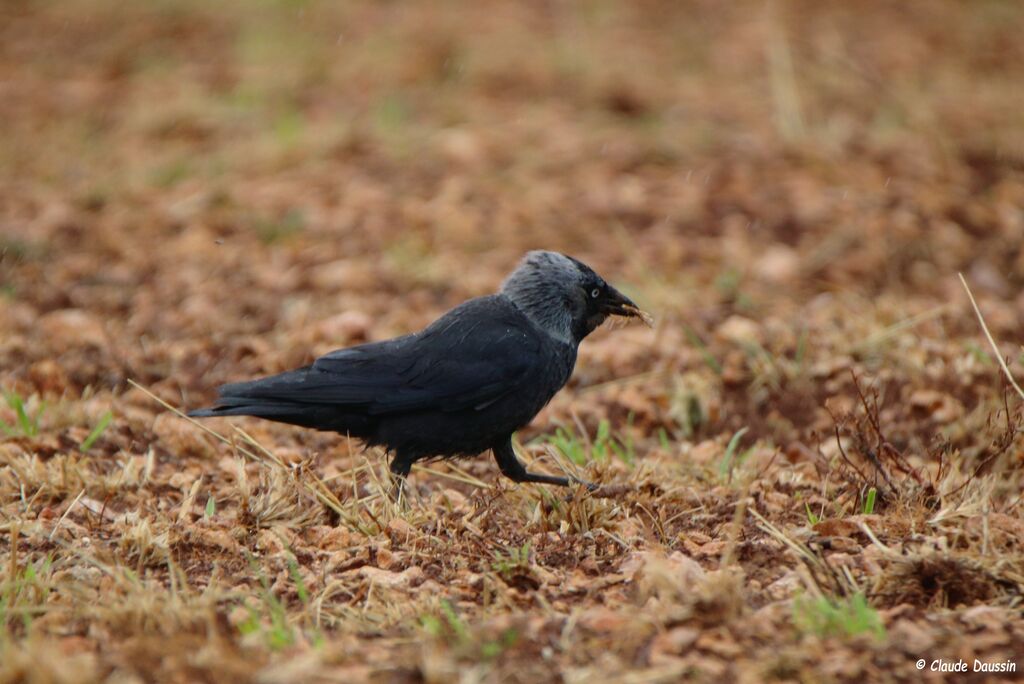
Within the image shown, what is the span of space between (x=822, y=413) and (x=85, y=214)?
4.93 metres

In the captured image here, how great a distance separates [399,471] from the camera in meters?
4.34

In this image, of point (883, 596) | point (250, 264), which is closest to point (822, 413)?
point (883, 596)

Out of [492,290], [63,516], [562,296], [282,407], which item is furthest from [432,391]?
[492,290]

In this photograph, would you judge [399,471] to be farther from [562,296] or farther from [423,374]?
[562,296]

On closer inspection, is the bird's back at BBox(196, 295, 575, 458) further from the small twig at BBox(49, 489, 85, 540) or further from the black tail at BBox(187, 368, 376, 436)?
the small twig at BBox(49, 489, 85, 540)

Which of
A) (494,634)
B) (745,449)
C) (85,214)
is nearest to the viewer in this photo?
(494,634)

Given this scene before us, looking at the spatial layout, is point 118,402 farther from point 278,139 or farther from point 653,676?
point 278,139

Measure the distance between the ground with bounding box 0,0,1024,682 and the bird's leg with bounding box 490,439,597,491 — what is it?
0.18 ft

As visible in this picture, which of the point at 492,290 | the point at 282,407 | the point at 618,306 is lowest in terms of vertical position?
the point at 492,290

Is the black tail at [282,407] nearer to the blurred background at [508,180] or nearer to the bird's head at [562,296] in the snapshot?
the bird's head at [562,296]

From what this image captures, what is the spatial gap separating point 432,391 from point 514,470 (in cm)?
41

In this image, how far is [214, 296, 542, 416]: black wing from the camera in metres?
4.25

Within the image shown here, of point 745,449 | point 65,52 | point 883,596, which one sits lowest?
point 745,449

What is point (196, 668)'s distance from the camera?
2.75m
